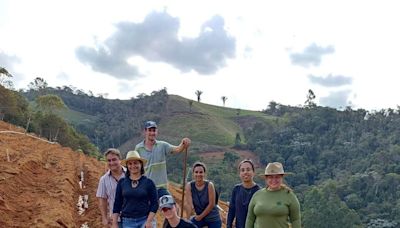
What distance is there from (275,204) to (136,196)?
1.23 meters

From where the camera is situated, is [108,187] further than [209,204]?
No

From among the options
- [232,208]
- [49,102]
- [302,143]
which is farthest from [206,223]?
[302,143]

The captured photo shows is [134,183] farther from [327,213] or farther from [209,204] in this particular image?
[327,213]

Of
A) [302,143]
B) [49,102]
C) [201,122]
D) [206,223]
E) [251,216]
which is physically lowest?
[206,223]

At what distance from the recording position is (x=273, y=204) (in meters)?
4.63

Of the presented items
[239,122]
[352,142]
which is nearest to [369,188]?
[352,142]

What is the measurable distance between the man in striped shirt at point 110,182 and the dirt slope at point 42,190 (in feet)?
12.2

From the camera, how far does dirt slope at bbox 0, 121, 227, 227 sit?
9.61m

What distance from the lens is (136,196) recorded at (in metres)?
4.88

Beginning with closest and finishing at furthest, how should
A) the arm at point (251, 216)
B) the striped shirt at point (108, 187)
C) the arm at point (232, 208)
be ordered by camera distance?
the arm at point (251, 216) → the arm at point (232, 208) → the striped shirt at point (108, 187)

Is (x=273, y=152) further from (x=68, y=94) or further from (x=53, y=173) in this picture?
(x=53, y=173)

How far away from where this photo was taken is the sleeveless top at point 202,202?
18.2 feet

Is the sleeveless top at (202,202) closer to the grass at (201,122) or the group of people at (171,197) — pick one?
the group of people at (171,197)

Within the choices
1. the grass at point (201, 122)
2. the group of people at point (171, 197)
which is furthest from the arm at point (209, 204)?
the grass at point (201, 122)
